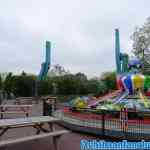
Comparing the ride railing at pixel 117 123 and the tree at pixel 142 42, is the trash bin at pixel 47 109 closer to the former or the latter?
the ride railing at pixel 117 123

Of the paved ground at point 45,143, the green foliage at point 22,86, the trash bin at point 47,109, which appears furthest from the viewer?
the green foliage at point 22,86

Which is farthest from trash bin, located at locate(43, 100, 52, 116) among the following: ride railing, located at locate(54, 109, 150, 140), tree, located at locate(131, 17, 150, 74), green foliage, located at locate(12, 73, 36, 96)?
green foliage, located at locate(12, 73, 36, 96)

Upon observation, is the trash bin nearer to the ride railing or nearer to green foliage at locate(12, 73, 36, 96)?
the ride railing

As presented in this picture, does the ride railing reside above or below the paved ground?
above

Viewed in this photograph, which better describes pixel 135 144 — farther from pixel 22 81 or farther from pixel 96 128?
pixel 22 81

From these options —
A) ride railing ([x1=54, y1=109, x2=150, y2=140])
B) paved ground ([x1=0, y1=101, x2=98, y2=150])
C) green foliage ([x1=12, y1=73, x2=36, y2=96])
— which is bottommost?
paved ground ([x1=0, y1=101, x2=98, y2=150])

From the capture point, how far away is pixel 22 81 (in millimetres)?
41219

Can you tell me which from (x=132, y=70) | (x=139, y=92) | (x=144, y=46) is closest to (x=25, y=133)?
(x=139, y=92)

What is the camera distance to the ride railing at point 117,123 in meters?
6.55

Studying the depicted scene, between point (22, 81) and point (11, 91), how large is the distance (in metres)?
2.35

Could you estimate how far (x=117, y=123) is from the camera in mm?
6824

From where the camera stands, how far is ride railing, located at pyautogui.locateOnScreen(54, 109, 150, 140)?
21.5 ft

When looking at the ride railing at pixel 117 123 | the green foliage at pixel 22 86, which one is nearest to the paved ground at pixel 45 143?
the ride railing at pixel 117 123

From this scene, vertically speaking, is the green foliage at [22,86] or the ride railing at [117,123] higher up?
the green foliage at [22,86]
